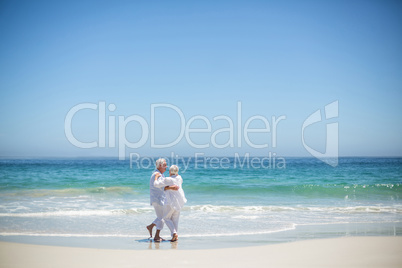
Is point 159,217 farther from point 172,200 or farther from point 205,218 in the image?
point 205,218

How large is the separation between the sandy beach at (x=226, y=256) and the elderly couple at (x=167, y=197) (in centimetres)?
120

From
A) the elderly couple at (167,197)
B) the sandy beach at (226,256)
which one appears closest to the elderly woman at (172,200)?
the elderly couple at (167,197)

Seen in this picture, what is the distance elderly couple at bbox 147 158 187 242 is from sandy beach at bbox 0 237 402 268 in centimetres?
120

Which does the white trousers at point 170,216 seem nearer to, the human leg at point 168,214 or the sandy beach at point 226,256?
the human leg at point 168,214

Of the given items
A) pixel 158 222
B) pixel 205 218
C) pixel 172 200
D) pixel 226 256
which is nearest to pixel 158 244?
pixel 158 222

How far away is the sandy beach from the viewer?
205 inches

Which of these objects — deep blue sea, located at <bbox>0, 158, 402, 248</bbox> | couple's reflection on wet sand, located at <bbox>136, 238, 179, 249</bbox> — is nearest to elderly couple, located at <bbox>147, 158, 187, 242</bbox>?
couple's reflection on wet sand, located at <bbox>136, 238, 179, 249</bbox>

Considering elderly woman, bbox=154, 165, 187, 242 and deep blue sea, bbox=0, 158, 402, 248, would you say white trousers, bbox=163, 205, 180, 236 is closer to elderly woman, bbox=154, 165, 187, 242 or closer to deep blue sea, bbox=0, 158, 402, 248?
elderly woman, bbox=154, 165, 187, 242

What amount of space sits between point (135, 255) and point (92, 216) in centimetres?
558

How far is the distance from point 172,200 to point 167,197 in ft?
0.39

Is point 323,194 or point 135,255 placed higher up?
point 135,255

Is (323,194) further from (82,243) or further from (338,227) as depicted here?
(82,243)

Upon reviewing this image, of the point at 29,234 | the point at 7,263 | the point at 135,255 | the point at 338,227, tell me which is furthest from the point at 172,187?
the point at 338,227

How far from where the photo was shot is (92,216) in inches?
426
